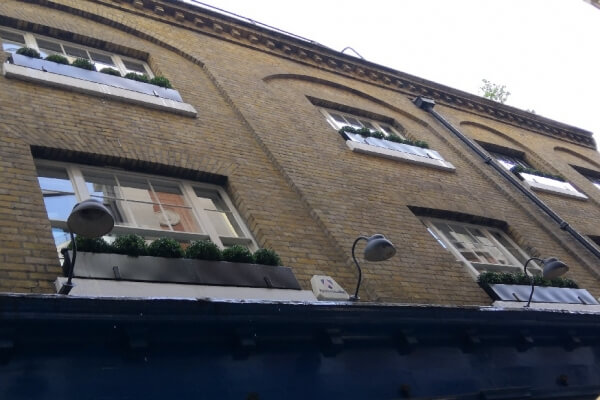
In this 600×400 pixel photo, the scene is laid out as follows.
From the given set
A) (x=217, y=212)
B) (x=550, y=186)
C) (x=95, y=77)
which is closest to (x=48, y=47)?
(x=95, y=77)

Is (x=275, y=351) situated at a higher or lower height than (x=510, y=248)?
lower

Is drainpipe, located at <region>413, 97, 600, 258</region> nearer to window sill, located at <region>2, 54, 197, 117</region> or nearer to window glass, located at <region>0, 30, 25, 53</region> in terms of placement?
window sill, located at <region>2, 54, 197, 117</region>

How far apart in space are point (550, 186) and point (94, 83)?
11.5m

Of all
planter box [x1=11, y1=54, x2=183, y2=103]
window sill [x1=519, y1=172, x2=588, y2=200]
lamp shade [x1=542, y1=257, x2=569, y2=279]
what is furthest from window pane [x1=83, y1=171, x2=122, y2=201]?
window sill [x1=519, y1=172, x2=588, y2=200]

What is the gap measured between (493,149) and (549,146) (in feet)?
11.0

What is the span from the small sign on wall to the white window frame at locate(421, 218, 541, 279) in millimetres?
2968

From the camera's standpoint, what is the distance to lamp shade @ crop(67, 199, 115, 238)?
4.43 m

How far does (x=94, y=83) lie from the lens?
8305 mm

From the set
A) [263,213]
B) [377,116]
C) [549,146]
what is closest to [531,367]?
[263,213]

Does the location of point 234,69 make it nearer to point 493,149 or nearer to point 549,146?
point 493,149

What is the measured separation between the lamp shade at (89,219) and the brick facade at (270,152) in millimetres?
863

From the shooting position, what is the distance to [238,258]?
6.26 m

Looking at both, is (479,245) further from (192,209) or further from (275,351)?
(275,351)

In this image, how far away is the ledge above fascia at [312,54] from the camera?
40.3 ft
